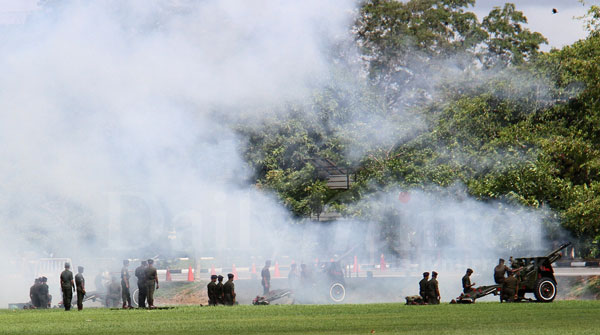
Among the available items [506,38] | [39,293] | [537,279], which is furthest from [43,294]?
[506,38]

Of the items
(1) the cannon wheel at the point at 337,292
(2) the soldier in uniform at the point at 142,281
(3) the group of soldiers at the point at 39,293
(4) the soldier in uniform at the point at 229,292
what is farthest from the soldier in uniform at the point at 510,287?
(3) the group of soldiers at the point at 39,293

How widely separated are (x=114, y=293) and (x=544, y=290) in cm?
1572

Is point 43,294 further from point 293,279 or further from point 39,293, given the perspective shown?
point 293,279

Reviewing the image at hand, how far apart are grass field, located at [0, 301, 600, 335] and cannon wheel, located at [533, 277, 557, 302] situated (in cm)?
191

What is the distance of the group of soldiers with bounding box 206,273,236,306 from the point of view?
109ft

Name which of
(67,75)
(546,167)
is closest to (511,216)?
(546,167)

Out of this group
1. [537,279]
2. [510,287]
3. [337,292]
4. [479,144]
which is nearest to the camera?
[537,279]

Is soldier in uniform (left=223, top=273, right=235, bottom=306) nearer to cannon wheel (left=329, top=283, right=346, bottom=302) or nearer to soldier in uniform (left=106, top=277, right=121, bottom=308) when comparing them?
soldier in uniform (left=106, top=277, right=121, bottom=308)

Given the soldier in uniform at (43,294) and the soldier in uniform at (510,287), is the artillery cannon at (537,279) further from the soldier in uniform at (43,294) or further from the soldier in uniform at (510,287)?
the soldier in uniform at (43,294)

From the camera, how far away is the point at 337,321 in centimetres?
2222

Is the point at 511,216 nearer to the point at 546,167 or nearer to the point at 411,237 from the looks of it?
the point at 546,167

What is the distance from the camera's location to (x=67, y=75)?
1207 inches

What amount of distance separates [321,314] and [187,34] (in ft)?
34.1

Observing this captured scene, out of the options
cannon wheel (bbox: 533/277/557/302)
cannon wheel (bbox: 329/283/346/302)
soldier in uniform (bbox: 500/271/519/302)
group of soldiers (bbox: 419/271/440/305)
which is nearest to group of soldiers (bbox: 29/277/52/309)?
cannon wheel (bbox: 329/283/346/302)
